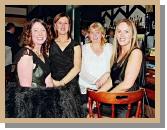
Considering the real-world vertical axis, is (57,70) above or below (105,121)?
above

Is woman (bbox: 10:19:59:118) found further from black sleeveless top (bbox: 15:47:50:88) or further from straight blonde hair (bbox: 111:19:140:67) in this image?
straight blonde hair (bbox: 111:19:140:67)

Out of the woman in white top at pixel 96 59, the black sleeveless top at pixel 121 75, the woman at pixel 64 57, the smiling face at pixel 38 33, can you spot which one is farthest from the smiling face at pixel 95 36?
the smiling face at pixel 38 33

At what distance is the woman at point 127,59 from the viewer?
243 cm

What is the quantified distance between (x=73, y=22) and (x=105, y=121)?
2.77ft

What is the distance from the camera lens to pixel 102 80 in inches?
97.7

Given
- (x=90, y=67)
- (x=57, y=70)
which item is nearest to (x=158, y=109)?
(x=90, y=67)

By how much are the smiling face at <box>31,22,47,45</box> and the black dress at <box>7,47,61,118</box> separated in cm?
10

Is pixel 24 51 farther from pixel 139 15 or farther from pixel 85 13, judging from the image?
pixel 139 15

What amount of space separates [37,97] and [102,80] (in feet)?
1.80

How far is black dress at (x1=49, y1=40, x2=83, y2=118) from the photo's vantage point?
248 cm

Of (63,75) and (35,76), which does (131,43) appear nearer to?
(63,75)

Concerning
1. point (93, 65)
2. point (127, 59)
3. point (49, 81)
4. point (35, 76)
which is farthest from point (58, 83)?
point (127, 59)

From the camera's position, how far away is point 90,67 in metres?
2.49

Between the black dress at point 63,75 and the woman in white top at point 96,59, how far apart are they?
8 centimetres
